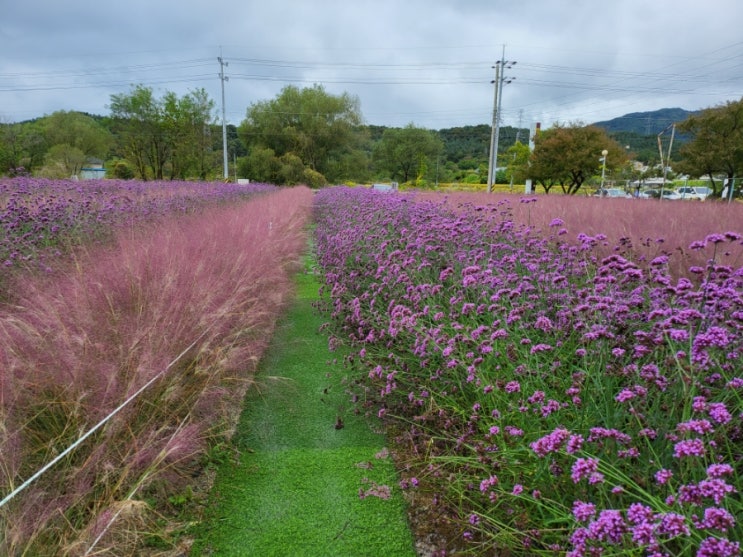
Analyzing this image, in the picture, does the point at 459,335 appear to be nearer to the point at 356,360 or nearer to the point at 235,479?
the point at 235,479

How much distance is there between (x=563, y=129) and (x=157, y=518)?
117ft

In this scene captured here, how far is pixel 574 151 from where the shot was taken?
31094 mm

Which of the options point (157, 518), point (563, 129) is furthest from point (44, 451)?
point (563, 129)

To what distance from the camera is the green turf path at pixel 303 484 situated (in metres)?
2.10

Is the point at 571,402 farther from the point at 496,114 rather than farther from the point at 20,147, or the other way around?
the point at 20,147

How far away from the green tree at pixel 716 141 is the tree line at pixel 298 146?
0.05m

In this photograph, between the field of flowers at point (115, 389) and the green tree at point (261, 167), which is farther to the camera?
the green tree at point (261, 167)

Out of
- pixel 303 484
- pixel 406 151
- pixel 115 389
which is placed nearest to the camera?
pixel 115 389

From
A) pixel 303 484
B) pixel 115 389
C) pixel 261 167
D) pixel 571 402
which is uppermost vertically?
pixel 261 167

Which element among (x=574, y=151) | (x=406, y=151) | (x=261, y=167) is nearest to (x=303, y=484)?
(x=574, y=151)

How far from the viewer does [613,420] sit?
1676 mm

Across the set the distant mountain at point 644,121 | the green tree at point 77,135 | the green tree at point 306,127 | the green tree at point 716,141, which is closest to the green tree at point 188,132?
the green tree at point 306,127

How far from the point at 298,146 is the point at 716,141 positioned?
115 feet

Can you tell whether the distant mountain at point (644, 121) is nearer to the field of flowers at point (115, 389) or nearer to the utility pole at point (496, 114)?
the utility pole at point (496, 114)
